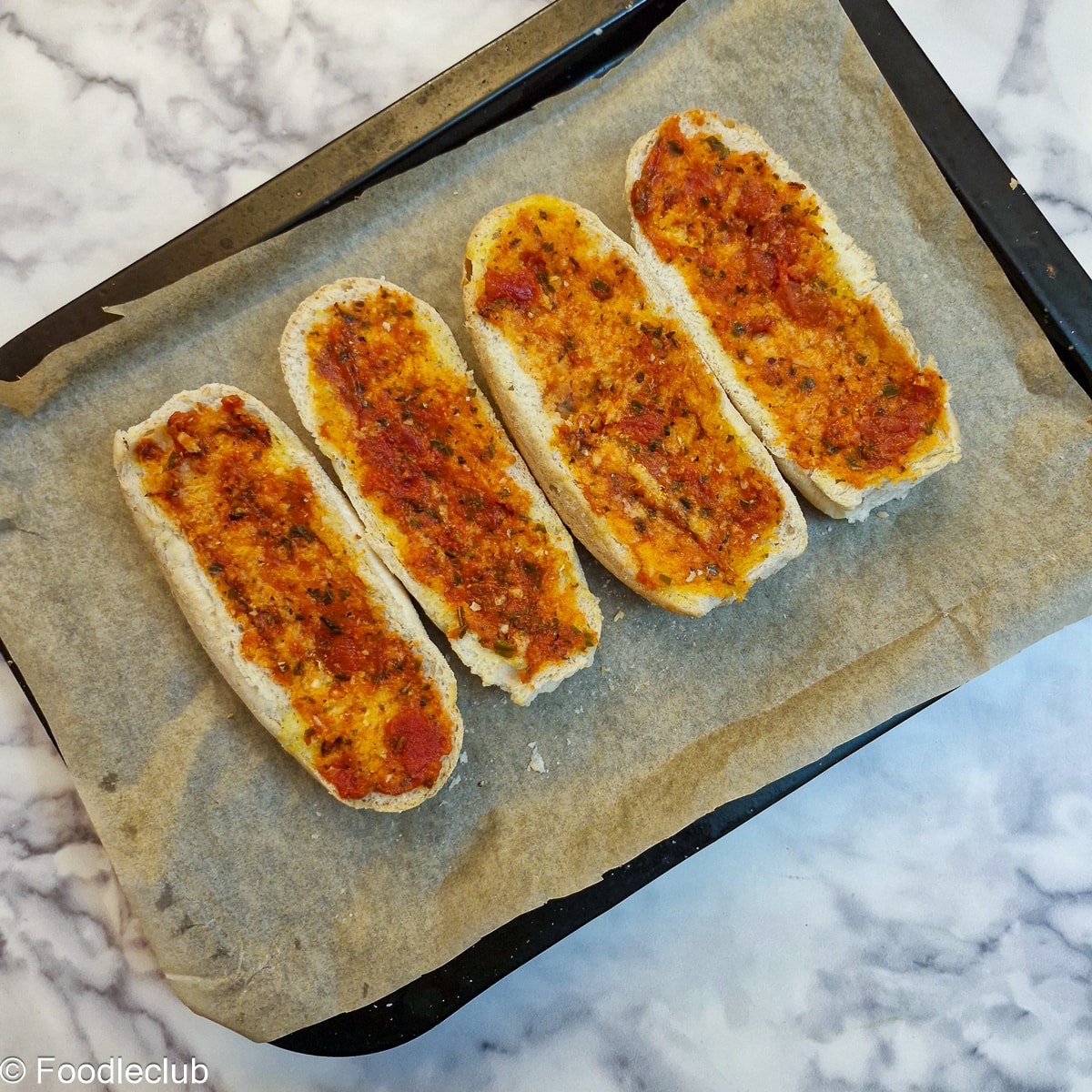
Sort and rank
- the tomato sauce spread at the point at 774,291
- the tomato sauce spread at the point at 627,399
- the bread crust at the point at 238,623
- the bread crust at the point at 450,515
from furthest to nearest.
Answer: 1. the tomato sauce spread at the point at 774,291
2. the tomato sauce spread at the point at 627,399
3. the bread crust at the point at 450,515
4. the bread crust at the point at 238,623

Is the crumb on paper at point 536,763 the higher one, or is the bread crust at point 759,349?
the bread crust at point 759,349

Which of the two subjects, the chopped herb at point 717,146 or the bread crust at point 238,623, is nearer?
the bread crust at point 238,623

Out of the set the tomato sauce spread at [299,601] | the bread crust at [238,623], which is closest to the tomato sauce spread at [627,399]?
the bread crust at [238,623]

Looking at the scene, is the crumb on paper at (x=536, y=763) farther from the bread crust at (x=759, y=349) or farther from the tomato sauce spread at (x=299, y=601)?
the bread crust at (x=759, y=349)

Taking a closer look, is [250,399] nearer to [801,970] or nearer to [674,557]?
[674,557]

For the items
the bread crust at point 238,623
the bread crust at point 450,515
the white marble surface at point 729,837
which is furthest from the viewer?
the white marble surface at point 729,837

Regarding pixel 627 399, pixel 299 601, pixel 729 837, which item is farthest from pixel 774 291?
pixel 729 837

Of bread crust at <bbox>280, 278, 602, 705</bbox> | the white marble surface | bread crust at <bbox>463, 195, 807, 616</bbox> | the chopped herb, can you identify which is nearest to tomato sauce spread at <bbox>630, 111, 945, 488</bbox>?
the chopped herb
